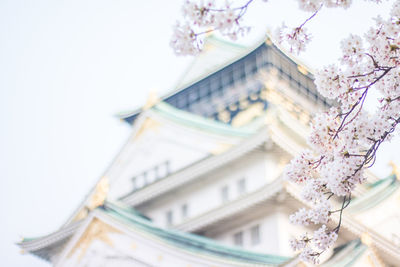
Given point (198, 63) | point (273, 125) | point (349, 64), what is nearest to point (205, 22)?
point (349, 64)

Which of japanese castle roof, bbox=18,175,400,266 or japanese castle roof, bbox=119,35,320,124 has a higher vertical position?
japanese castle roof, bbox=119,35,320,124

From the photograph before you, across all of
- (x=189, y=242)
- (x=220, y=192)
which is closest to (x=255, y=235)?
(x=189, y=242)

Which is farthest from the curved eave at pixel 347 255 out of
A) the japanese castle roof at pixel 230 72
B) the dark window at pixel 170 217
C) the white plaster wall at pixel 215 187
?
the japanese castle roof at pixel 230 72

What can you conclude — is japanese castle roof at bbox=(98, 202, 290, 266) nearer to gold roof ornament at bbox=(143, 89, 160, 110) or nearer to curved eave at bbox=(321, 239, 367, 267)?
curved eave at bbox=(321, 239, 367, 267)

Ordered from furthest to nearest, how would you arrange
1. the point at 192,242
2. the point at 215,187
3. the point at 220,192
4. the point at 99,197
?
the point at 215,187, the point at 220,192, the point at 99,197, the point at 192,242

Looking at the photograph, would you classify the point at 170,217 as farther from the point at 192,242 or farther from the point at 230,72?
the point at 230,72

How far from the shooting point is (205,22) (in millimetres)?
5434

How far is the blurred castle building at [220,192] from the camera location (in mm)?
15891

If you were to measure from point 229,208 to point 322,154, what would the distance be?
11217 millimetres

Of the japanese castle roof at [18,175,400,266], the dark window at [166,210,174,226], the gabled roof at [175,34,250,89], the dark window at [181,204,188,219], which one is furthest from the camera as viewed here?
the gabled roof at [175,34,250,89]

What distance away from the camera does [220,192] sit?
1902 centimetres

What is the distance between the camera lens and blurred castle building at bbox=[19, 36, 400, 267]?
15.9 metres

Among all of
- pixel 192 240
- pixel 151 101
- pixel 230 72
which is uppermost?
pixel 230 72

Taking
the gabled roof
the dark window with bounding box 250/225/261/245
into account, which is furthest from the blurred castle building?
the gabled roof
